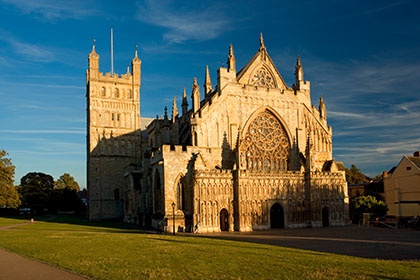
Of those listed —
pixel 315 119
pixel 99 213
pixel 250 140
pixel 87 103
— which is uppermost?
pixel 87 103

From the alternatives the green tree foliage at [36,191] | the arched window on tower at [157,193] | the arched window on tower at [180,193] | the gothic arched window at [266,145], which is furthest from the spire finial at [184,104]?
the green tree foliage at [36,191]

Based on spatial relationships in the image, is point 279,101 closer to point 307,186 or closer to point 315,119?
point 315,119

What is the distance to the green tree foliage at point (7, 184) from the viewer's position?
54450mm

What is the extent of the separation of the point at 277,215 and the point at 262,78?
16263 millimetres

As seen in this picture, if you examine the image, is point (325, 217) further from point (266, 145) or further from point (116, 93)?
point (116, 93)

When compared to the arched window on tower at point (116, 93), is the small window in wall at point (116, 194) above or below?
below

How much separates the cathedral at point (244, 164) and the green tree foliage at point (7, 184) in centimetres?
1854

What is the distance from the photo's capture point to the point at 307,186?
1558 inches

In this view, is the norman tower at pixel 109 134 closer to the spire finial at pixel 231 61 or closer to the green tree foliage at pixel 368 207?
the spire finial at pixel 231 61

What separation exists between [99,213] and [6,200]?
44.8 feet

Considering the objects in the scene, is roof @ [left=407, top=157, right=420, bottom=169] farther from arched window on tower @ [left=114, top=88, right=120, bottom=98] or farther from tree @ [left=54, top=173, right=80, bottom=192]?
tree @ [left=54, top=173, right=80, bottom=192]

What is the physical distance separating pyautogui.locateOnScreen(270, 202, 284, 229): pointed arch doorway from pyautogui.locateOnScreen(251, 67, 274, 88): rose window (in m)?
14.4

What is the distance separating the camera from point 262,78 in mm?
44250

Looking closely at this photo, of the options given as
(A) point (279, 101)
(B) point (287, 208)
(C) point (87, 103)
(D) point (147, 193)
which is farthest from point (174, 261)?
(C) point (87, 103)
